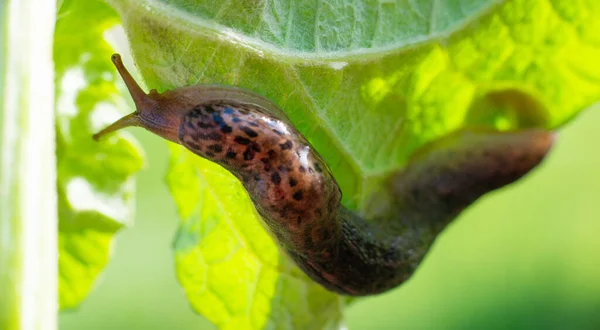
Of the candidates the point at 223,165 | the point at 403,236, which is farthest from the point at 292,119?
the point at 403,236

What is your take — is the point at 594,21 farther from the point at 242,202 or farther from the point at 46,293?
the point at 46,293

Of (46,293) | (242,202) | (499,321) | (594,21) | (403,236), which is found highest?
(46,293)

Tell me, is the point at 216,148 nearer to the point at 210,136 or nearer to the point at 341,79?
the point at 210,136

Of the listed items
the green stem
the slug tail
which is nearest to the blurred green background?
the slug tail

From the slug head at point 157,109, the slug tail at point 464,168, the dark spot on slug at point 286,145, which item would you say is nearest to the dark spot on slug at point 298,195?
the dark spot on slug at point 286,145

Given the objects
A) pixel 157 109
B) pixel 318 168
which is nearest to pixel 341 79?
pixel 318 168

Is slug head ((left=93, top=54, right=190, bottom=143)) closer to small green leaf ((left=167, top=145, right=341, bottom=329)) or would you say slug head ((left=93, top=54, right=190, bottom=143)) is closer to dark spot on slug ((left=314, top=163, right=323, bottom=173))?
small green leaf ((left=167, top=145, right=341, bottom=329))
